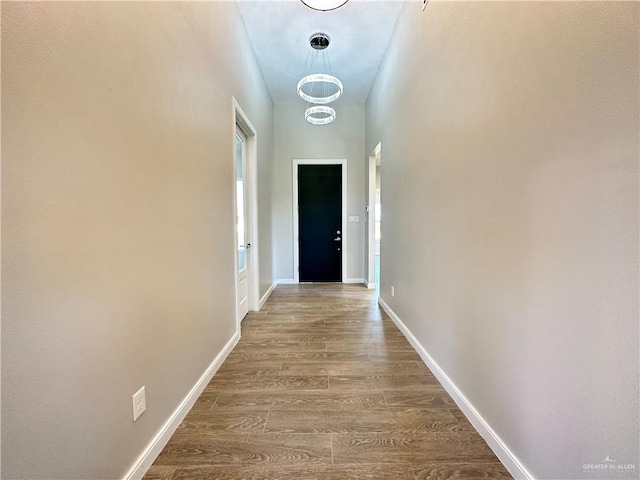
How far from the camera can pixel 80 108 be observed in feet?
3.10

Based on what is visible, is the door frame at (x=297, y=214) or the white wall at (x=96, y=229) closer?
the white wall at (x=96, y=229)

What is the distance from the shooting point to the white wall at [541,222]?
0.83 metres

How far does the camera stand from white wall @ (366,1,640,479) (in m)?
0.83

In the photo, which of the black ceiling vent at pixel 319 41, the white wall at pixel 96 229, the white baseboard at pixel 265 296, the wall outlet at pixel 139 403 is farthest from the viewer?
the white baseboard at pixel 265 296

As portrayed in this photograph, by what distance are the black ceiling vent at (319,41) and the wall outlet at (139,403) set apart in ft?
11.7

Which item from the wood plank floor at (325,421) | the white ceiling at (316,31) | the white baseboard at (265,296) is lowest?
the wood plank floor at (325,421)

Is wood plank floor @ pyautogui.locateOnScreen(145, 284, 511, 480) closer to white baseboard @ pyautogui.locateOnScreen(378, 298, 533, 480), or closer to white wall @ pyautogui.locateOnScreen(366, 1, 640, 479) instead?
white baseboard @ pyautogui.locateOnScreen(378, 298, 533, 480)

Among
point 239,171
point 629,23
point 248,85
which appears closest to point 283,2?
point 248,85

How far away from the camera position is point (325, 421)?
1.63 meters

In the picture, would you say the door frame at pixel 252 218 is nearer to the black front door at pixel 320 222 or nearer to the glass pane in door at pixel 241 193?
the glass pane in door at pixel 241 193

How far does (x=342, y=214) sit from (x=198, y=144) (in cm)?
358

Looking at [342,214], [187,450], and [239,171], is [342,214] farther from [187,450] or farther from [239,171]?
[187,450]

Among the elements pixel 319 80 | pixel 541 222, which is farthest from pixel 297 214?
pixel 541 222

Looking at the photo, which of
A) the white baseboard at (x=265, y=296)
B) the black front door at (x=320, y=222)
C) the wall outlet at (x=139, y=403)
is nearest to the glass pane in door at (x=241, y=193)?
the white baseboard at (x=265, y=296)
